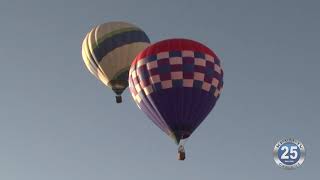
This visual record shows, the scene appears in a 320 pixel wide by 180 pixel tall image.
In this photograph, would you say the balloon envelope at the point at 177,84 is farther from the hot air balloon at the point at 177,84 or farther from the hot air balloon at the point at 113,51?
the hot air balloon at the point at 113,51

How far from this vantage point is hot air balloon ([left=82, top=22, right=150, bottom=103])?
5941 centimetres

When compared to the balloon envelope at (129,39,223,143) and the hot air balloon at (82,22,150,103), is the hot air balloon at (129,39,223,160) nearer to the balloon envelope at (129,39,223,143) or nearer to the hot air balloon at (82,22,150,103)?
the balloon envelope at (129,39,223,143)

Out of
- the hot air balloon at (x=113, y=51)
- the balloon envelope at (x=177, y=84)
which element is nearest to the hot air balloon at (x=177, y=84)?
the balloon envelope at (x=177, y=84)

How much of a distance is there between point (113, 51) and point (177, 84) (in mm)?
10221

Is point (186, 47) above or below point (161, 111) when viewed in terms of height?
above

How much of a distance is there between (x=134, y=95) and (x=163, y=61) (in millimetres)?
2973

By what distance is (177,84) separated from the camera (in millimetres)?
50469

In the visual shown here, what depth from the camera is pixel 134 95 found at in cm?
5194

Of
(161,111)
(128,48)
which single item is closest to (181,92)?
(161,111)

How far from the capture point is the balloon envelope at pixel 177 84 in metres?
49.9

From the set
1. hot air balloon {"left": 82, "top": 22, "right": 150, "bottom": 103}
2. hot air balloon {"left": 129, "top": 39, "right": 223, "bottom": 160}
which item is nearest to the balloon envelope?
hot air balloon {"left": 129, "top": 39, "right": 223, "bottom": 160}

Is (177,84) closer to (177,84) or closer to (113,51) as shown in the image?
(177,84)

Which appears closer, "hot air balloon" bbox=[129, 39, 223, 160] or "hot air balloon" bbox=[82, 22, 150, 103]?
"hot air balloon" bbox=[129, 39, 223, 160]

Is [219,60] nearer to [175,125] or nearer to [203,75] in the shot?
[203,75]
